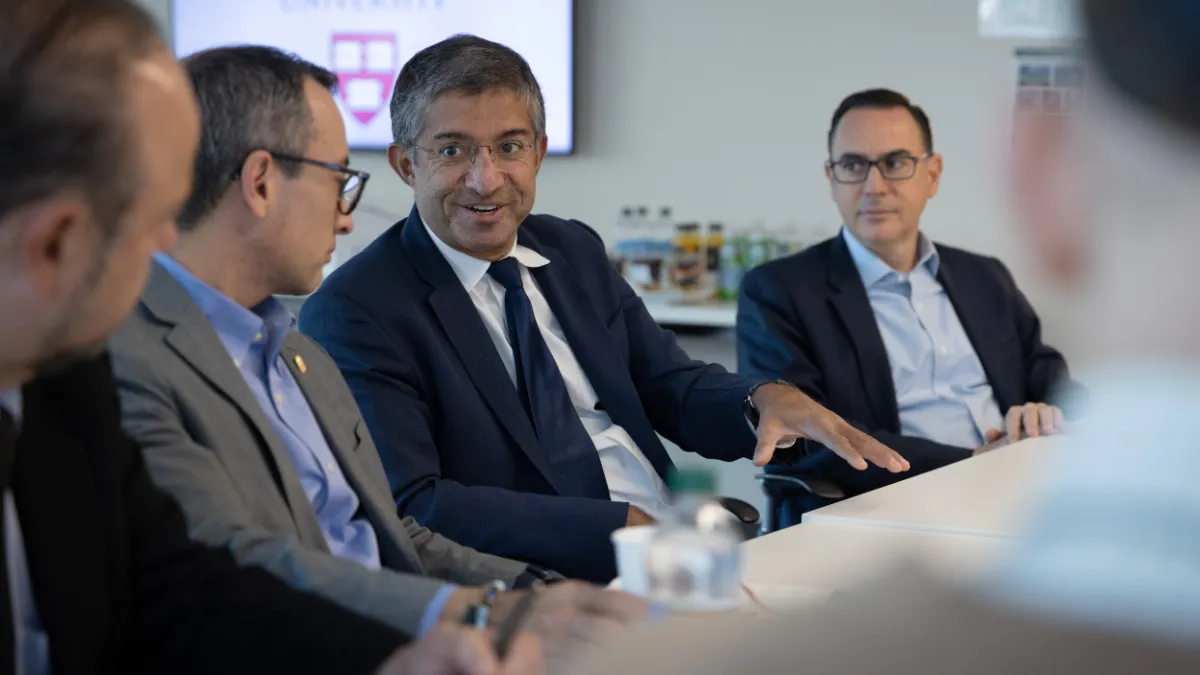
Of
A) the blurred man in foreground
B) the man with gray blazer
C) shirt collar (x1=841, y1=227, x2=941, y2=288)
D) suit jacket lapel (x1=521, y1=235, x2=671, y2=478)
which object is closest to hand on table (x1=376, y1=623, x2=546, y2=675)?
the blurred man in foreground

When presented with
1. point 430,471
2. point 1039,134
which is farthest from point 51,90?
point 430,471

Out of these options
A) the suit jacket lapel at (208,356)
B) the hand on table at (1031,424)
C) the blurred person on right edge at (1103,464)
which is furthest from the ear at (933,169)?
the blurred person on right edge at (1103,464)

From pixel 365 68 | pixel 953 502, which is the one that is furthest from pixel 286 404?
pixel 365 68

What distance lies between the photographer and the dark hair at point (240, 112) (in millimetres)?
1706

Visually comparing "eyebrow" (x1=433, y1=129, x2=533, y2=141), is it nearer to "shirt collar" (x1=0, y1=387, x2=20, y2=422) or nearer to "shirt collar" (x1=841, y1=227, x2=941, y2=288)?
"shirt collar" (x1=841, y1=227, x2=941, y2=288)

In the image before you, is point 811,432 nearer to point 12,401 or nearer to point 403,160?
point 403,160

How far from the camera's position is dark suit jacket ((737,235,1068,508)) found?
312cm

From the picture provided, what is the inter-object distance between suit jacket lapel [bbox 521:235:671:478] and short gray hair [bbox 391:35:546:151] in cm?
39

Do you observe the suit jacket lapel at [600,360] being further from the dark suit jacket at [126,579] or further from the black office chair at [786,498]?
the dark suit jacket at [126,579]

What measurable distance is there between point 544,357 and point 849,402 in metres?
1.00

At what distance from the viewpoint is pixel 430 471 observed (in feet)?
7.13

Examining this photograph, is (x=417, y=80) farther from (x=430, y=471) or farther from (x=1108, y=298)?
(x=1108, y=298)

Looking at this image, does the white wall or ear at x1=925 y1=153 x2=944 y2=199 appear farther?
the white wall

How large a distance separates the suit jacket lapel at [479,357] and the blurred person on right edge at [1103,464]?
1.81m
